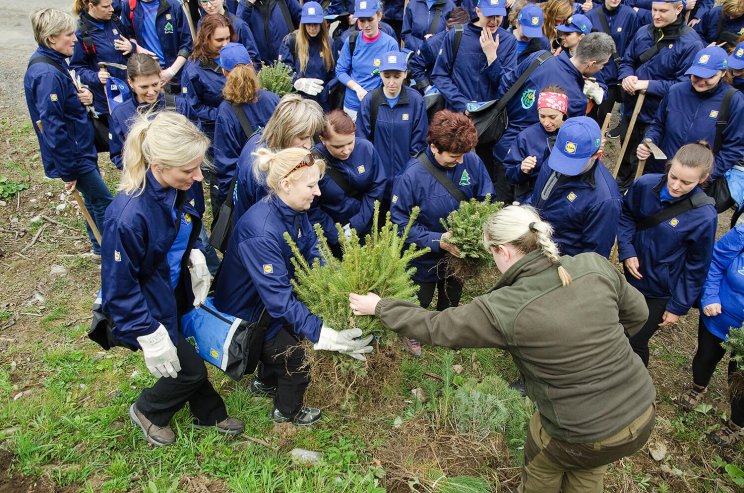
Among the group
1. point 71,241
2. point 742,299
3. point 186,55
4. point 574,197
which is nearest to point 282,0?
point 186,55

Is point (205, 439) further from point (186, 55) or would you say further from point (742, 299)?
point (186, 55)

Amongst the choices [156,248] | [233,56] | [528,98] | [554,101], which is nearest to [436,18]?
[528,98]

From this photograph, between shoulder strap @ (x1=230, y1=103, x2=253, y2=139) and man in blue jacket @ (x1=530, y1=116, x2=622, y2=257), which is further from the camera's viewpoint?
shoulder strap @ (x1=230, y1=103, x2=253, y2=139)

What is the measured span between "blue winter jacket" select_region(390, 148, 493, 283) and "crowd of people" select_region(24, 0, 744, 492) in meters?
0.02

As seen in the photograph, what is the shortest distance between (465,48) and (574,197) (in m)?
2.76

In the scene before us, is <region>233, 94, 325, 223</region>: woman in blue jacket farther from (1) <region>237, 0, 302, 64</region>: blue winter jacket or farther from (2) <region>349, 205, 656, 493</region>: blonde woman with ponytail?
(1) <region>237, 0, 302, 64</region>: blue winter jacket

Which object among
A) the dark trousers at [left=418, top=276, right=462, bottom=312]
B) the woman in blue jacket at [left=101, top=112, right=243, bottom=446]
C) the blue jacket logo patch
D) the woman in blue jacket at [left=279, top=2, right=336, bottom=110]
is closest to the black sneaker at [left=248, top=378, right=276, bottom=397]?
the woman in blue jacket at [left=101, top=112, right=243, bottom=446]

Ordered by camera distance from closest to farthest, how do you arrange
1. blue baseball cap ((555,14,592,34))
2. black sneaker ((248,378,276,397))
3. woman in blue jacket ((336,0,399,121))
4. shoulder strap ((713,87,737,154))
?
black sneaker ((248,378,276,397)) → shoulder strap ((713,87,737,154)) → woman in blue jacket ((336,0,399,121)) → blue baseball cap ((555,14,592,34))

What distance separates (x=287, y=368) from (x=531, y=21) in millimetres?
4882

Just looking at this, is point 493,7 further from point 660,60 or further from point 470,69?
point 660,60

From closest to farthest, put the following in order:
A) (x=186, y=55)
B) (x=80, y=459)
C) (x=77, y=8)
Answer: (x=80, y=459), (x=77, y=8), (x=186, y=55)

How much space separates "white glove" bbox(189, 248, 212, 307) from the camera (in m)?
3.80

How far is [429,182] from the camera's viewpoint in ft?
14.4

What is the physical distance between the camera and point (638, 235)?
15.0ft
